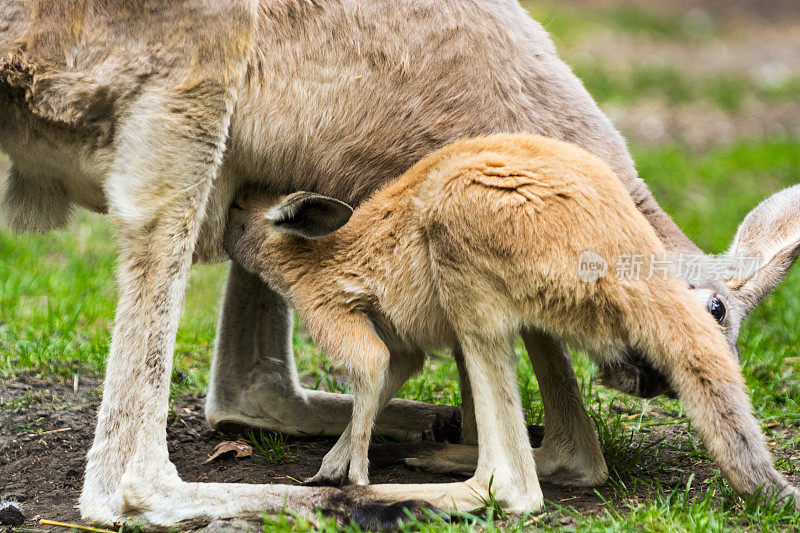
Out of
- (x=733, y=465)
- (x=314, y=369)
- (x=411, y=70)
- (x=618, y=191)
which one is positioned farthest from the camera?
(x=314, y=369)

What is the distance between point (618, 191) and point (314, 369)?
239cm

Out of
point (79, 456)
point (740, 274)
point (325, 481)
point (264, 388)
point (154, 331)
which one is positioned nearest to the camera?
point (154, 331)

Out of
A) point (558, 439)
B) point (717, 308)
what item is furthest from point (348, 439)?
point (717, 308)

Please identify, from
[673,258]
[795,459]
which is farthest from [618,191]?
[795,459]

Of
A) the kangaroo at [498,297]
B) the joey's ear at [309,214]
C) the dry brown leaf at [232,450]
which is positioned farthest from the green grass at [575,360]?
the joey's ear at [309,214]

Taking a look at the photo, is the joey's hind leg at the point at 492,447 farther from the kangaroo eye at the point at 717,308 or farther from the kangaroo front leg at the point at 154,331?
the kangaroo eye at the point at 717,308

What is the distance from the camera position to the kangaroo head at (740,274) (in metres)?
3.83

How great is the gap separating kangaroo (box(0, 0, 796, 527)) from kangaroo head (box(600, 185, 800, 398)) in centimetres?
3

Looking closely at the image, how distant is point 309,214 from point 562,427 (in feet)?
4.55

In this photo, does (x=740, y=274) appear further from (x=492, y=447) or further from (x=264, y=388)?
(x=264, y=388)

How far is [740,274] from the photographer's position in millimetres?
4219

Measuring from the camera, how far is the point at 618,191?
12.1 feet

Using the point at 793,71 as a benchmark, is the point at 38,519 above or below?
below

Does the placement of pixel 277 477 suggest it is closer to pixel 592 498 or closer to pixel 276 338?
pixel 276 338
